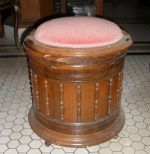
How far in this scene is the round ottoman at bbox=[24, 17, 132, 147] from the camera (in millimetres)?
1446

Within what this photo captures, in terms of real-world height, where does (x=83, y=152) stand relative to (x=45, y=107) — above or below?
below

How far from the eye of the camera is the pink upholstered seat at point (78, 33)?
4.76 ft

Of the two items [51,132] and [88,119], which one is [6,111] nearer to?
[51,132]

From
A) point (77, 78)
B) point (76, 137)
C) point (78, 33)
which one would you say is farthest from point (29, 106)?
point (78, 33)

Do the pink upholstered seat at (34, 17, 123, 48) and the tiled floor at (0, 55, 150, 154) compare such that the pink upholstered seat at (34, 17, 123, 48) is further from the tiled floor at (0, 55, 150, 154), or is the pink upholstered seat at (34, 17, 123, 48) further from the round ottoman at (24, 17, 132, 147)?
the tiled floor at (0, 55, 150, 154)

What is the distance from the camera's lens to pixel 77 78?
1497 mm

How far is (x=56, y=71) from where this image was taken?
4.91ft

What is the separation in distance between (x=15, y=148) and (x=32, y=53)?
0.56 m

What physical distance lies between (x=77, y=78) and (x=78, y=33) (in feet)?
0.75

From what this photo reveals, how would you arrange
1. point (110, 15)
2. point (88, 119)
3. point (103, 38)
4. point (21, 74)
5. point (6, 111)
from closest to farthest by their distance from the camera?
point (103, 38), point (88, 119), point (6, 111), point (21, 74), point (110, 15)

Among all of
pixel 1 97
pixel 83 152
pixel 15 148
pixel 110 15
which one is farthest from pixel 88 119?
pixel 110 15

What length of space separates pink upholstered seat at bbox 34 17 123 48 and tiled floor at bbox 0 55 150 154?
60 cm

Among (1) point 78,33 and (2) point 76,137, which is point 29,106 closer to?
(2) point 76,137

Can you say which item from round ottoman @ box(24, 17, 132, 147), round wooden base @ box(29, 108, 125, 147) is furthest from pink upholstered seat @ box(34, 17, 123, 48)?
round wooden base @ box(29, 108, 125, 147)
